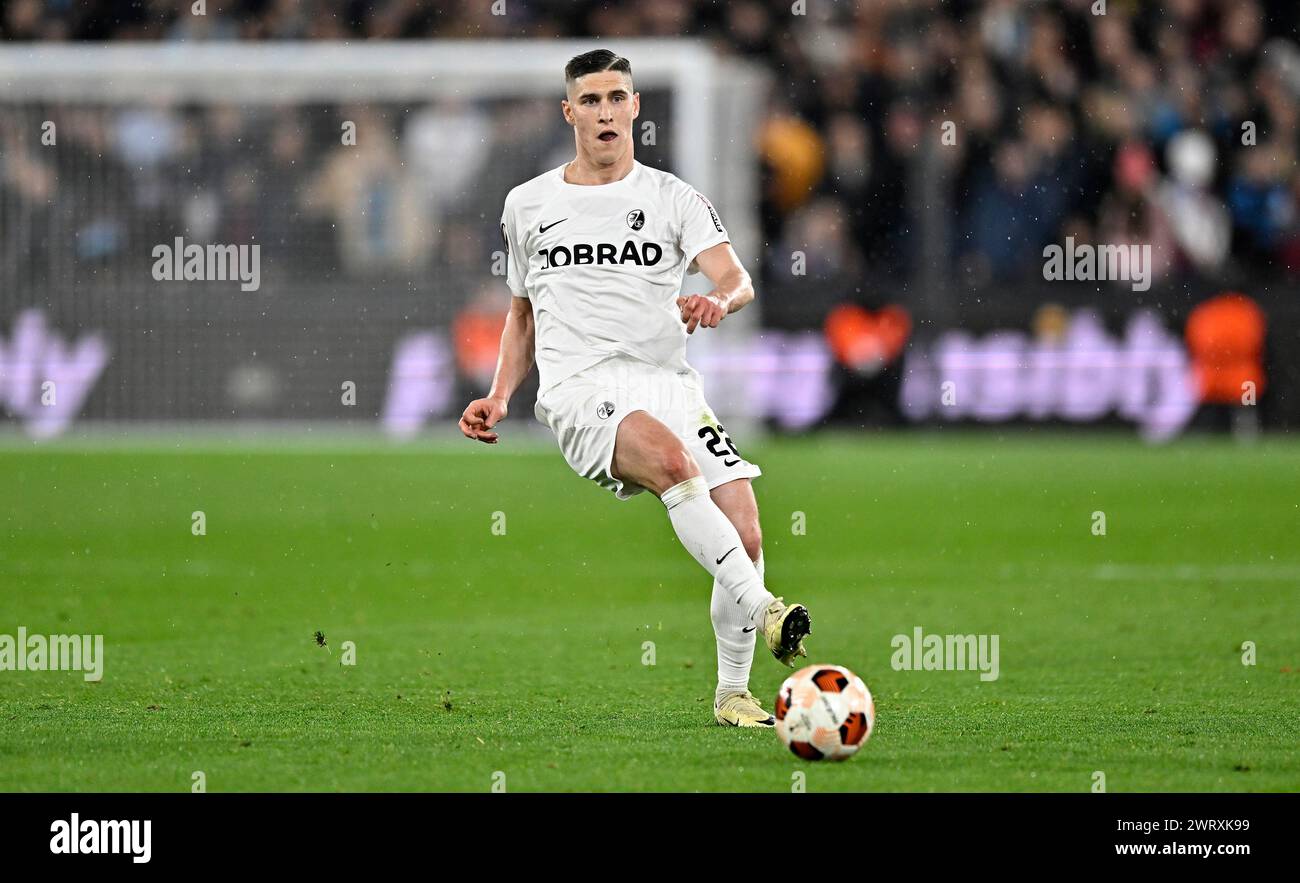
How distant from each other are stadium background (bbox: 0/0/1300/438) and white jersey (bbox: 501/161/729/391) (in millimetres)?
12151

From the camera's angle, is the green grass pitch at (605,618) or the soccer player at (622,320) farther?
the soccer player at (622,320)

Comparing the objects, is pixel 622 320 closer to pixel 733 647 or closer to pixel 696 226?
pixel 696 226

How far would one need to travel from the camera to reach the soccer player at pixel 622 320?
6.89 metres

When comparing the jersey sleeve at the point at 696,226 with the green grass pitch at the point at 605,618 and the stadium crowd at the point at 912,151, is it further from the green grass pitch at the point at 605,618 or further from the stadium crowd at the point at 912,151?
the stadium crowd at the point at 912,151

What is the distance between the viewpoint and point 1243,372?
775 inches

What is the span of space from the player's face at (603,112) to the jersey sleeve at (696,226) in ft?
0.90

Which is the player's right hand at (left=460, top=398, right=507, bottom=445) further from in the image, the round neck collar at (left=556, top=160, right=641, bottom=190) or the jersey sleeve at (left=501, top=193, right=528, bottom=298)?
the round neck collar at (left=556, top=160, right=641, bottom=190)

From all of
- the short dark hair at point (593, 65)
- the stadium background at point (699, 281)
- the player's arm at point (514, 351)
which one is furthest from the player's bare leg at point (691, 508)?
the stadium background at point (699, 281)

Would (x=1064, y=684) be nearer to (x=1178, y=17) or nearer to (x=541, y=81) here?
(x=541, y=81)

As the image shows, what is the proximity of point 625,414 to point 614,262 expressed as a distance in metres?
0.56

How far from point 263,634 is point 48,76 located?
12.4 meters

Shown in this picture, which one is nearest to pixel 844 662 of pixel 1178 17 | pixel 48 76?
pixel 48 76

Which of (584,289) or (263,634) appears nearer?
(584,289)

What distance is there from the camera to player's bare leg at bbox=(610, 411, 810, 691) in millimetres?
6449
